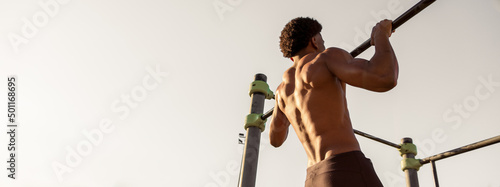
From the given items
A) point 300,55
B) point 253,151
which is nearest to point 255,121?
point 253,151

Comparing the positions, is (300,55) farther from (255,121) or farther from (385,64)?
(255,121)

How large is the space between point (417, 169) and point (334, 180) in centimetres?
220

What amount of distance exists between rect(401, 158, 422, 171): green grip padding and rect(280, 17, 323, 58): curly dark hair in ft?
6.31

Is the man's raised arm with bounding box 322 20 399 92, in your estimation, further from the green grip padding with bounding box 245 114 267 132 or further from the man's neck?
the green grip padding with bounding box 245 114 267 132

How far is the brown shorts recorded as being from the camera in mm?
1568

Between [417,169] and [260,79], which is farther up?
[260,79]

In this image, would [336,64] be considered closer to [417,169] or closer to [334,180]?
[334,180]

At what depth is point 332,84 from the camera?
71.3 inches

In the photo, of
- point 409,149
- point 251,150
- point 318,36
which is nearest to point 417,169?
point 409,149

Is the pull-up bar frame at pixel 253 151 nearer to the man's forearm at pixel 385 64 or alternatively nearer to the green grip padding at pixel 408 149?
the green grip padding at pixel 408 149

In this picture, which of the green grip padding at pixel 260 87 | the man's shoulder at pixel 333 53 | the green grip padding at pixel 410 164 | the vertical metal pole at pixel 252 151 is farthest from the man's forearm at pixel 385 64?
the green grip padding at pixel 410 164

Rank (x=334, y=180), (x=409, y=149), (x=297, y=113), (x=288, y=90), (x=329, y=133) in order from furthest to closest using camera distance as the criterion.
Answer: (x=409, y=149), (x=288, y=90), (x=297, y=113), (x=329, y=133), (x=334, y=180)

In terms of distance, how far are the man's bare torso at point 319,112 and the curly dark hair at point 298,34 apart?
161mm

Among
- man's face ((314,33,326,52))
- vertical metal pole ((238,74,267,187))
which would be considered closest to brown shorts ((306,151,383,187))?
man's face ((314,33,326,52))
